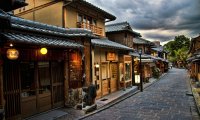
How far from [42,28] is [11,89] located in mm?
4388

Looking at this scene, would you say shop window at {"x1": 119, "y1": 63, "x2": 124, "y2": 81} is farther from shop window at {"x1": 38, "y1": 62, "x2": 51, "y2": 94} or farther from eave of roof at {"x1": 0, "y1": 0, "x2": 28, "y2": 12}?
eave of roof at {"x1": 0, "y1": 0, "x2": 28, "y2": 12}

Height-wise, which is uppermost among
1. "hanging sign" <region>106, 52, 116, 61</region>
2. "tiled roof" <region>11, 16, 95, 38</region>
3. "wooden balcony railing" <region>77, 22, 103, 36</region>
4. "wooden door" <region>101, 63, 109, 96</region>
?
"wooden balcony railing" <region>77, 22, 103, 36</region>

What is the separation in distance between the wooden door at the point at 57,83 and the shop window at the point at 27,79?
1721 mm

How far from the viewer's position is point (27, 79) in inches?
460

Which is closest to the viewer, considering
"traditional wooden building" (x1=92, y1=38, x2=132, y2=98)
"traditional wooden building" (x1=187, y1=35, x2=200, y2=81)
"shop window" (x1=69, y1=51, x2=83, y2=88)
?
"shop window" (x1=69, y1=51, x2=83, y2=88)

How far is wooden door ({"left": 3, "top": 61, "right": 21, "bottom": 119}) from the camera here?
403 inches

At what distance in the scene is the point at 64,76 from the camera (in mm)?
14211

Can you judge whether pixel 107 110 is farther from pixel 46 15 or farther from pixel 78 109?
pixel 46 15

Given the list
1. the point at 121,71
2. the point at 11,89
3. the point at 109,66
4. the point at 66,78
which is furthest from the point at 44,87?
the point at 121,71

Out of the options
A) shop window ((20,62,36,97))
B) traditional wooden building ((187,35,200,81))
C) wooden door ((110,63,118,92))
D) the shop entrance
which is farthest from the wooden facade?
traditional wooden building ((187,35,200,81))

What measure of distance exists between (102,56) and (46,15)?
6.68m

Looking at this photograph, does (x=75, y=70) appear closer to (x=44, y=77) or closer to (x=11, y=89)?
(x=44, y=77)

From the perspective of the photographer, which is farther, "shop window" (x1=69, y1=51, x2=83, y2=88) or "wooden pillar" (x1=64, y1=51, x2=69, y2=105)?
"shop window" (x1=69, y1=51, x2=83, y2=88)

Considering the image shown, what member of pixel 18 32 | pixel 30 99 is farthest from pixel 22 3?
pixel 30 99
